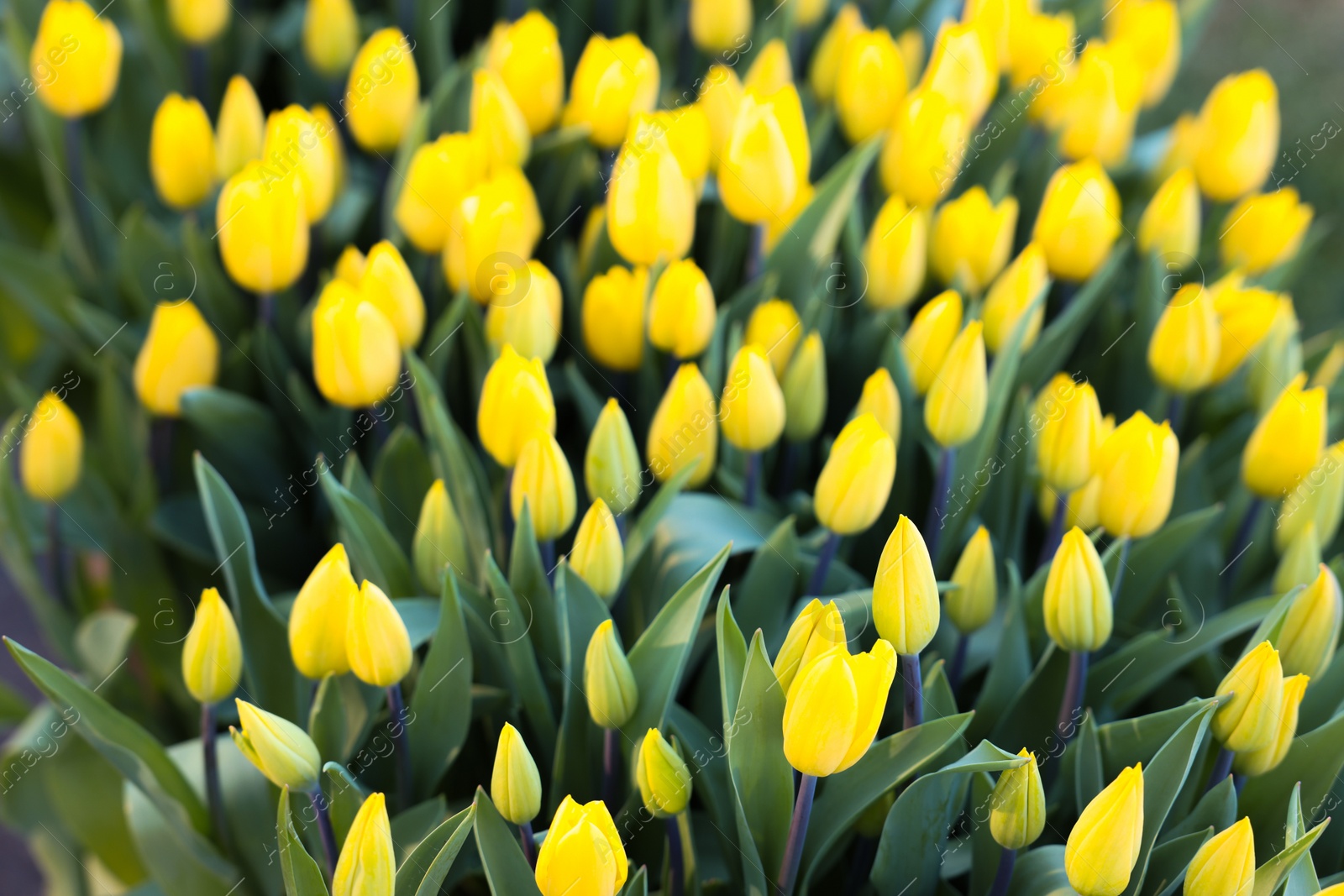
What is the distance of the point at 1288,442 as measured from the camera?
24.2 inches

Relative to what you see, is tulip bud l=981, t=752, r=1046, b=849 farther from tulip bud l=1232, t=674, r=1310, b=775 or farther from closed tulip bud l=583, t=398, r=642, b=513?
closed tulip bud l=583, t=398, r=642, b=513

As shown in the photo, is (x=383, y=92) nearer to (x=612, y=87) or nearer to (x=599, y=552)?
(x=612, y=87)

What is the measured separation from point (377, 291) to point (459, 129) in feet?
0.90

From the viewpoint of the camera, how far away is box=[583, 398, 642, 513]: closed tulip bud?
576mm

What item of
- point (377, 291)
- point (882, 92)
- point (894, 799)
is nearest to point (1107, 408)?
point (882, 92)

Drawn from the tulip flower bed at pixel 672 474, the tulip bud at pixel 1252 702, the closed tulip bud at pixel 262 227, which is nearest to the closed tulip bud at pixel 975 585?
the tulip flower bed at pixel 672 474

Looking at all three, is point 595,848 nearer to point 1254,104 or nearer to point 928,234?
point 928,234

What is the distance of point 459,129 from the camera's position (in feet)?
2.89

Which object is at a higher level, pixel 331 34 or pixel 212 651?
pixel 331 34

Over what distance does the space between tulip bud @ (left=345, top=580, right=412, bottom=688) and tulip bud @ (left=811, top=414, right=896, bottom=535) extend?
0.21 m

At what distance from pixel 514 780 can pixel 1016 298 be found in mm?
404

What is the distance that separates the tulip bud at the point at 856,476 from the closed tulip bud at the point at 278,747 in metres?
0.26

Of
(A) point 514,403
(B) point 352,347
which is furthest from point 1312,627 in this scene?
(B) point 352,347

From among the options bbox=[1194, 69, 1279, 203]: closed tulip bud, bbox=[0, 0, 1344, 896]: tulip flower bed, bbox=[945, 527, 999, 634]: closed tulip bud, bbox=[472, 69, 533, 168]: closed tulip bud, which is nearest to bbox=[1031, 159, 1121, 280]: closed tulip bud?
bbox=[0, 0, 1344, 896]: tulip flower bed
